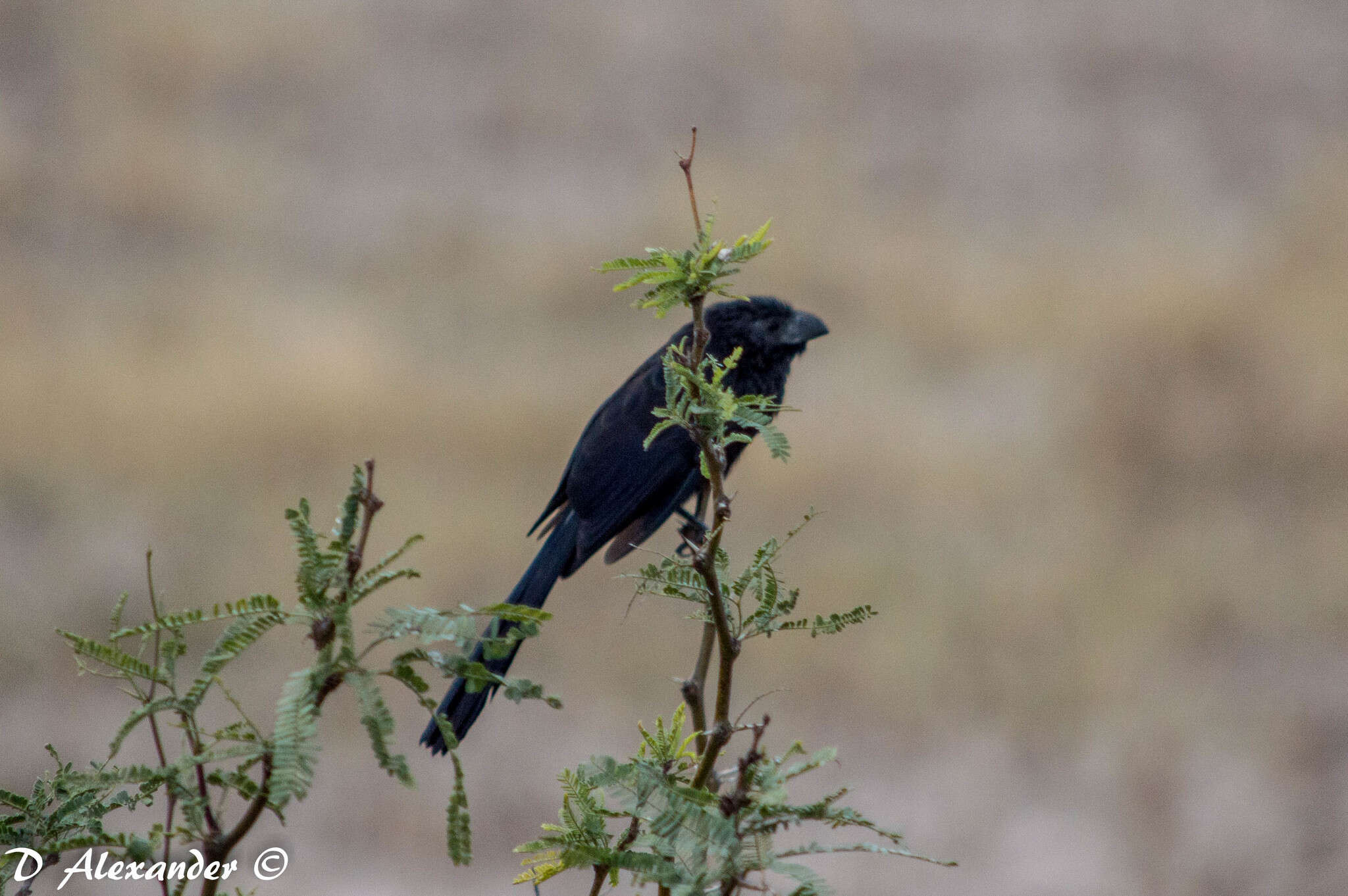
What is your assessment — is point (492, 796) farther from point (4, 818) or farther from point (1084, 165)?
point (1084, 165)

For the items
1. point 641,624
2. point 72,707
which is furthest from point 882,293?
point 72,707

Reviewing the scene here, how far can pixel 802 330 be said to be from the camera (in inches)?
84.1

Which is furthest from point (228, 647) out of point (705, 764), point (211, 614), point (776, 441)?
point (776, 441)

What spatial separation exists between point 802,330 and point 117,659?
1.60 meters

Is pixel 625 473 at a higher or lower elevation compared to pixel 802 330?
lower

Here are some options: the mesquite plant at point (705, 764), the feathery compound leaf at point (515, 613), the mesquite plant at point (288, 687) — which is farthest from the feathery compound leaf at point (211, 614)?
the mesquite plant at point (705, 764)

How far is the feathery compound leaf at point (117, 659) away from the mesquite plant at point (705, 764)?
0.29 metres

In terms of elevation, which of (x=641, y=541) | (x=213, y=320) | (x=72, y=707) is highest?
(x=213, y=320)

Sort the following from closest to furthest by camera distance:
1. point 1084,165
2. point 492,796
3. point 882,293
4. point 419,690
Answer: point 419,690, point 492,796, point 882,293, point 1084,165

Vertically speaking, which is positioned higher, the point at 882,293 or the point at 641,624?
the point at 882,293

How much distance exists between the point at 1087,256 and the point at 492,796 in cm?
377

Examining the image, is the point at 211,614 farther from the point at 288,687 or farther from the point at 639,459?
the point at 639,459

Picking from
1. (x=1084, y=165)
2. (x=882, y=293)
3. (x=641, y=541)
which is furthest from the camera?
(x=1084, y=165)

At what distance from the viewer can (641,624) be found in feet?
15.3
